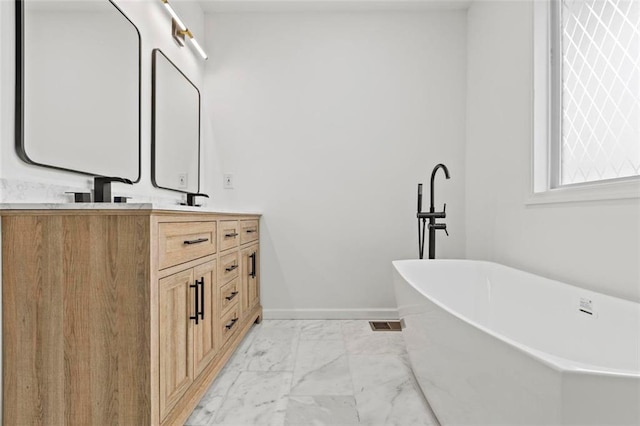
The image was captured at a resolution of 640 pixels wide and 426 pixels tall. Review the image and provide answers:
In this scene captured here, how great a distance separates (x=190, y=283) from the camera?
1604mm

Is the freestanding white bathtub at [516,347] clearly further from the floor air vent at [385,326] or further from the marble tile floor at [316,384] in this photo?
the floor air vent at [385,326]

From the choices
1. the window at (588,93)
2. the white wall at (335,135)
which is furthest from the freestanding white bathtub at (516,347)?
the white wall at (335,135)

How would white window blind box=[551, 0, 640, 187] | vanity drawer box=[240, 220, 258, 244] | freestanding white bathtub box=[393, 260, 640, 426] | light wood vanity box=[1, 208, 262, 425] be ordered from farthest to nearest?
vanity drawer box=[240, 220, 258, 244] < white window blind box=[551, 0, 640, 187] < light wood vanity box=[1, 208, 262, 425] < freestanding white bathtub box=[393, 260, 640, 426]

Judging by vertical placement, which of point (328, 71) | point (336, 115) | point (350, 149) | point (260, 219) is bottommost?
point (260, 219)

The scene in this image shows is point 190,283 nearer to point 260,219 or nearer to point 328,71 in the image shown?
point 260,219

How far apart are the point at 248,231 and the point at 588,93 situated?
2.12 meters

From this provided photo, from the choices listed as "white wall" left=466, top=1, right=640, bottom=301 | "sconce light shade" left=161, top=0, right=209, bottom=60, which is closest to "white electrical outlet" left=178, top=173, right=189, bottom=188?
"sconce light shade" left=161, top=0, right=209, bottom=60

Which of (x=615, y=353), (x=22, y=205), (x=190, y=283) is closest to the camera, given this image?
(x=22, y=205)

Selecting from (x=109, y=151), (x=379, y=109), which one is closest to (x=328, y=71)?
(x=379, y=109)

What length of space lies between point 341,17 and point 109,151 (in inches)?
85.6

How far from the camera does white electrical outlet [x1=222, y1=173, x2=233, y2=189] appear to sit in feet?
10.3

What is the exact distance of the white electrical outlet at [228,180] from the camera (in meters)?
3.14

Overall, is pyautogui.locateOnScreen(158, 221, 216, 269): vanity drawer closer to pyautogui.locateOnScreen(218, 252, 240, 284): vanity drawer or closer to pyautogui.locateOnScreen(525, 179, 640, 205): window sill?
pyautogui.locateOnScreen(218, 252, 240, 284): vanity drawer

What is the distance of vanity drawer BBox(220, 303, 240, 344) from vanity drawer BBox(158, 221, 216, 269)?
433 mm
